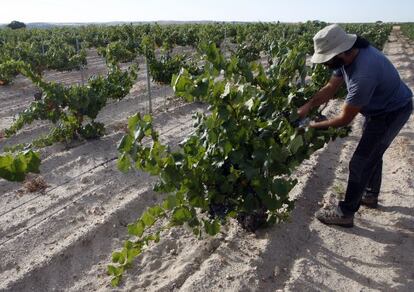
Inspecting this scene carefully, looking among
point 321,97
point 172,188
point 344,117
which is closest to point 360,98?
point 344,117

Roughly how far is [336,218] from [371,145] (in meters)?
0.76

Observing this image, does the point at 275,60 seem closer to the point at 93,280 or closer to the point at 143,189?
the point at 143,189

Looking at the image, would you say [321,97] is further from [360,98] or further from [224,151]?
[224,151]

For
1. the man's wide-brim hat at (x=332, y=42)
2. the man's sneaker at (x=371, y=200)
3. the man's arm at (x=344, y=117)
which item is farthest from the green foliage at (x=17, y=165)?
the man's sneaker at (x=371, y=200)

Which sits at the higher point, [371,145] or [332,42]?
[332,42]

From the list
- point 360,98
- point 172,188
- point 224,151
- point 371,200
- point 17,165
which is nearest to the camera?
point 17,165

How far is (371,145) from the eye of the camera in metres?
3.69

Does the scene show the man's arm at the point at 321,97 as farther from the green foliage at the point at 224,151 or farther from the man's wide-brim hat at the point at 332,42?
the man's wide-brim hat at the point at 332,42

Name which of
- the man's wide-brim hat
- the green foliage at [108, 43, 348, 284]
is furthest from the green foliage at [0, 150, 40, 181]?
the man's wide-brim hat

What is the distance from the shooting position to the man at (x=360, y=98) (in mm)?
3232

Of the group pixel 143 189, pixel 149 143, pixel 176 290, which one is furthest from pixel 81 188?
pixel 176 290

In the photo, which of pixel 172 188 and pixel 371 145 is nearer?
pixel 172 188

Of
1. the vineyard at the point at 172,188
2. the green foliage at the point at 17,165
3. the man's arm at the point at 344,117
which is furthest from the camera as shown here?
the man's arm at the point at 344,117

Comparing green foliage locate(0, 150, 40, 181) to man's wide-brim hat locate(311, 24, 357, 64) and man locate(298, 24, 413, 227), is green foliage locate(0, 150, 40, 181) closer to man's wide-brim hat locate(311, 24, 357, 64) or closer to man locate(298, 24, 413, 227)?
man locate(298, 24, 413, 227)
